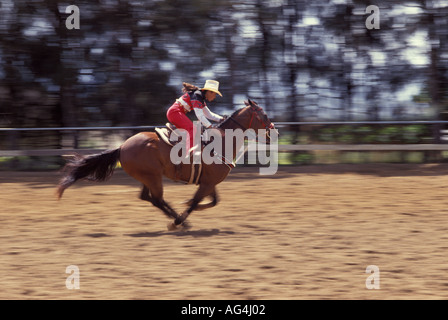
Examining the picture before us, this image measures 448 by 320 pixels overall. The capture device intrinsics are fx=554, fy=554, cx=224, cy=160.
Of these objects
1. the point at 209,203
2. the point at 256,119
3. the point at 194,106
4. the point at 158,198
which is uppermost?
the point at 194,106

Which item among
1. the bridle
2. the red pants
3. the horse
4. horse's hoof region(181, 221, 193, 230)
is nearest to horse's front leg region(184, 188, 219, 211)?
the horse

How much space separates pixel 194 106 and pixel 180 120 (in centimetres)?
30

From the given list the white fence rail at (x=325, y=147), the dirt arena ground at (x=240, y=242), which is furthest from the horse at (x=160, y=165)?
the white fence rail at (x=325, y=147)

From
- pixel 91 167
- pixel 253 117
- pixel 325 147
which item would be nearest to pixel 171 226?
pixel 91 167

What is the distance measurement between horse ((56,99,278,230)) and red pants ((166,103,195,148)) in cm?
33

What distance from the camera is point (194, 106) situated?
7.77 m

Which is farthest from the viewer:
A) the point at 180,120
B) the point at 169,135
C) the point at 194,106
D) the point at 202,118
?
the point at 169,135

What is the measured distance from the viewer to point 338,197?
1041cm

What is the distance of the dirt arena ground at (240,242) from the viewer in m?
5.31

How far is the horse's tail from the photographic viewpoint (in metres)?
8.05

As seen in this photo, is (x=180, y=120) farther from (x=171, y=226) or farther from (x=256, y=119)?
(x=171, y=226)

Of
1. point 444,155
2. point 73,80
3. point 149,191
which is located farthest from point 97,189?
point 444,155

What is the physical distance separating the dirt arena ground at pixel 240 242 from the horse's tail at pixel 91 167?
2.42 ft

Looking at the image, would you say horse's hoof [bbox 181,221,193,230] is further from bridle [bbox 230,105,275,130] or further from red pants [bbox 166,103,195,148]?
bridle [bbox 230,105,275,130]
